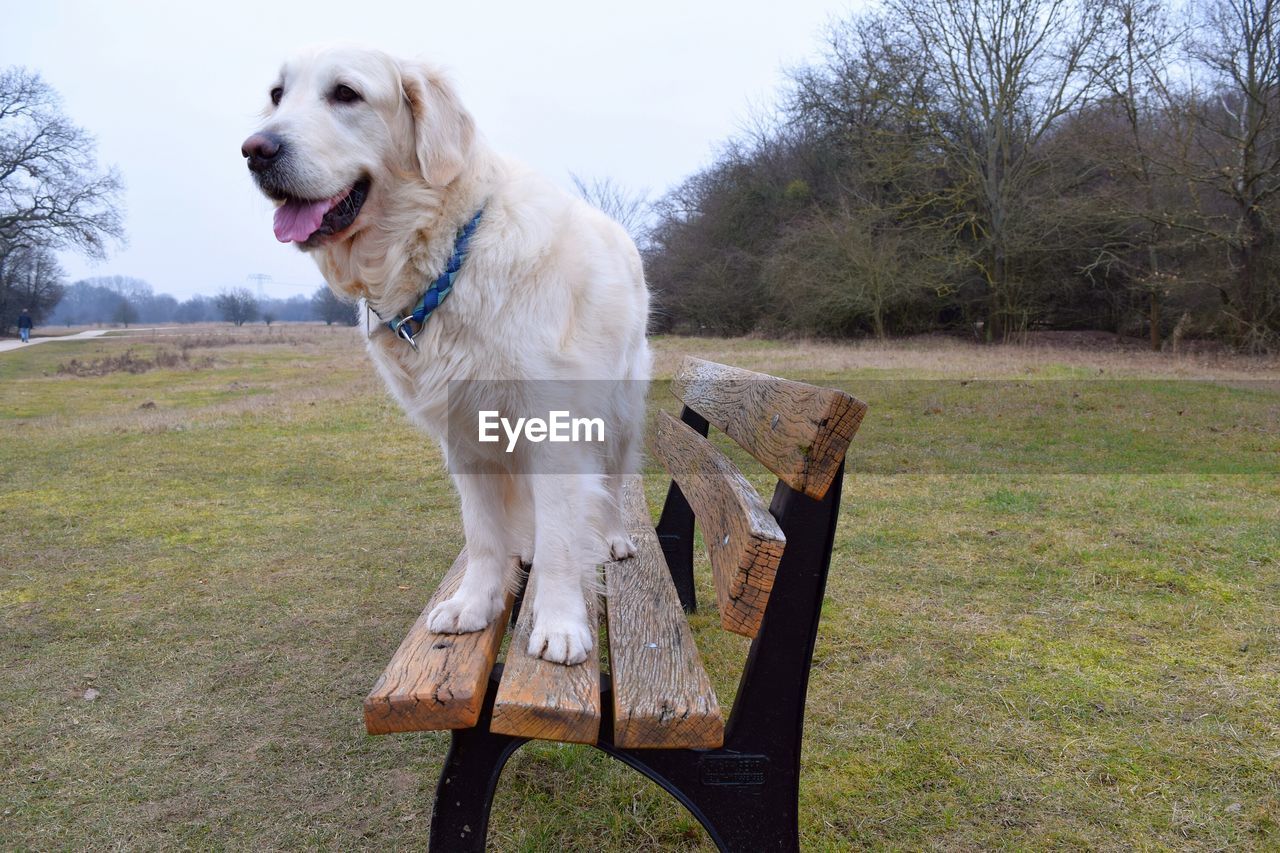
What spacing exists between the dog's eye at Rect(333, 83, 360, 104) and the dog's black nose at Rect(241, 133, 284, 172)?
0.82ft

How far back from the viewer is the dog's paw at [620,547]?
2980mm

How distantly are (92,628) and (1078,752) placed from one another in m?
4.00

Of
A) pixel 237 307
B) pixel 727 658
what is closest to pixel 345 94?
pixel 727 658

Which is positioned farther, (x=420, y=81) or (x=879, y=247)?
(x=879, y=247)

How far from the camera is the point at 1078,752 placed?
2.59 m

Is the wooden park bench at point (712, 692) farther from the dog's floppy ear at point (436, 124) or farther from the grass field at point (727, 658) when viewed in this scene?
the dog's floppy ear at point (436, 124)

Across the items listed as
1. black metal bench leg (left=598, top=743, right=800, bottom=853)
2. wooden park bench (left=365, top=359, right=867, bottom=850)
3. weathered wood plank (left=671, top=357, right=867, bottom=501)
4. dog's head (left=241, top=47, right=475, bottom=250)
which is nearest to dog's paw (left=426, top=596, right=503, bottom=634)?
wooden park bench (left=365, top=359, right=867, bottom=850)

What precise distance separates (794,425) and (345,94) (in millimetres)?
1496

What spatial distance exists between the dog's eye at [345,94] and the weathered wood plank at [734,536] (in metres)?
1.39

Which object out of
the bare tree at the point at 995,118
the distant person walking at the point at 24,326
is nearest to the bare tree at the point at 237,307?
the distant person walking at the point at 24,326

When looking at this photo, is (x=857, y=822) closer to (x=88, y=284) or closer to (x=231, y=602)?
(x=231, y=602)

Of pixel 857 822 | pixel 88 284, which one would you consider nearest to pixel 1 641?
pixel 857 822

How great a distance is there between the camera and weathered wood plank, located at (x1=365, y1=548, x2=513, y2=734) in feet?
5.31

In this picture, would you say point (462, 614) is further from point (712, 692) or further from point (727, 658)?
point (727, 658)
